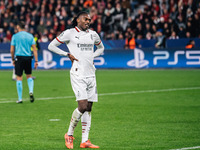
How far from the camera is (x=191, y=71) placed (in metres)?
25.0

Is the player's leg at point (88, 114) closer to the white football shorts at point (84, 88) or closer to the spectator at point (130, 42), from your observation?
the white football shorts at point (84, 88)

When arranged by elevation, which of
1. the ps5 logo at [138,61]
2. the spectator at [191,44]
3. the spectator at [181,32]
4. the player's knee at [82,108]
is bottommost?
the ps5 logo at [138,61]

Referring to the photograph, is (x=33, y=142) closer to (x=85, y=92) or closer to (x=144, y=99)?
(x=85, y=92)

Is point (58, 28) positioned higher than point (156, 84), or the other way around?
point (58, 28)

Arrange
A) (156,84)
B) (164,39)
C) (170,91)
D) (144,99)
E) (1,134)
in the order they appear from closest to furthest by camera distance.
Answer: (1,134) < (144,99) < (170,91) < (156,84) < (164,39)

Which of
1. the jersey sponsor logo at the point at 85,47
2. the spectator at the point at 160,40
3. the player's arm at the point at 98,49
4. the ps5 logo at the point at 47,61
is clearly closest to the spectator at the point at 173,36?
the spectator at the point at 160,40

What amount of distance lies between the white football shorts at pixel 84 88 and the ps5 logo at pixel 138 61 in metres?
18.7

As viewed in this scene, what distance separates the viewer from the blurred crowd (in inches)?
1123

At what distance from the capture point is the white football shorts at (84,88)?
7.75m

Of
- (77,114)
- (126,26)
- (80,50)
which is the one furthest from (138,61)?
(77,114)

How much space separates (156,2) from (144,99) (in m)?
17.9

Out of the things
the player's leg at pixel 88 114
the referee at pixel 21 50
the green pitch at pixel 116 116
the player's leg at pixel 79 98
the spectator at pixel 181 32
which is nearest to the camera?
the player's leg at pixel 79 98

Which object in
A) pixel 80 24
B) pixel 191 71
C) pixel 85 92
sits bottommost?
pixel 191 71

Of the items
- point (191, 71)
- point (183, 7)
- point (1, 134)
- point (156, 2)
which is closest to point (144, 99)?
point (1, 134)
